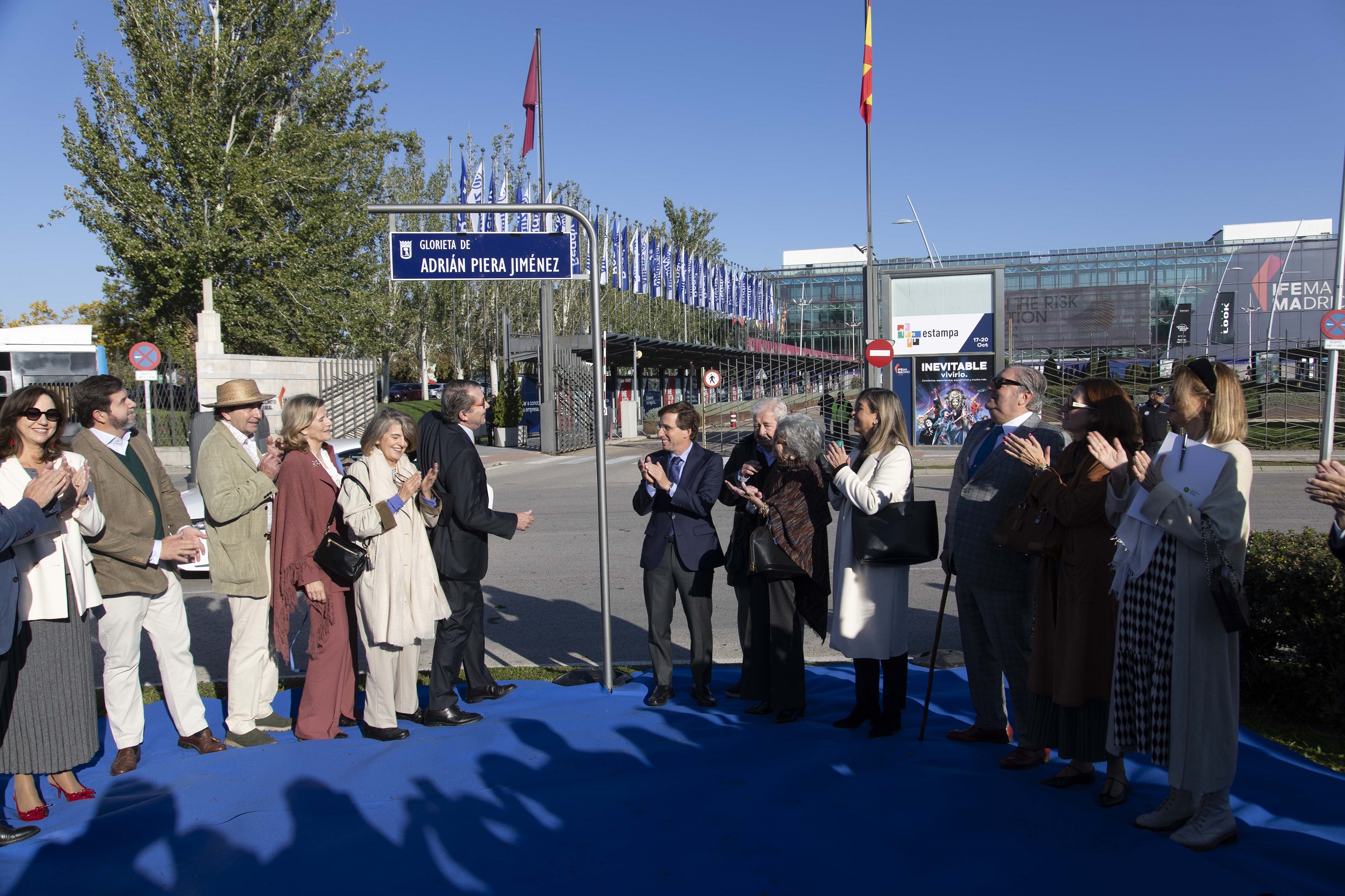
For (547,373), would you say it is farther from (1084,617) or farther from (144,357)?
(1084,617)

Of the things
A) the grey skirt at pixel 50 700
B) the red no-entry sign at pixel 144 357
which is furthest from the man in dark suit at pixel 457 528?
the red no-entry sign at pixel 144 357

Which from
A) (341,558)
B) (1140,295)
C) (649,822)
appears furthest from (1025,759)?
(1140,295)

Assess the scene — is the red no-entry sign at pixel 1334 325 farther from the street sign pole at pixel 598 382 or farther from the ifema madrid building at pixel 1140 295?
the ifema madrid building at pixel 1140 295

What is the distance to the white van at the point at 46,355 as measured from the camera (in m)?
24.4

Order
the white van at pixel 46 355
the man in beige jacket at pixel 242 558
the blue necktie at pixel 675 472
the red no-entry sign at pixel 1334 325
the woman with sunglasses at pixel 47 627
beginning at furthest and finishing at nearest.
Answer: the white van at pixel 46 355, the red no-entry sign at pixel 1334 325, the blue necktie at pixel 675 472, the man in beige jacket at pixel 242 558, the woman with sunglasses at pixel 47 627

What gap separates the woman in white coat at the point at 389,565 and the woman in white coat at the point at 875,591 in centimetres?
215

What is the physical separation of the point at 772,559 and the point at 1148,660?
1.84 metres

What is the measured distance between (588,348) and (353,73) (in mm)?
11745

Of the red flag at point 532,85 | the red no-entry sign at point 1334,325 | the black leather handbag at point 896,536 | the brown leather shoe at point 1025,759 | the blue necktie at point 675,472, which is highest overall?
the red flag at point 532,85

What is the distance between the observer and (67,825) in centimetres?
372

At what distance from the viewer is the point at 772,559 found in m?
4.81

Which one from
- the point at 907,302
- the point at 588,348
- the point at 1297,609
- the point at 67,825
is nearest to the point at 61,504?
the point at 67,825

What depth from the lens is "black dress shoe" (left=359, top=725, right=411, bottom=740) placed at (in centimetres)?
473

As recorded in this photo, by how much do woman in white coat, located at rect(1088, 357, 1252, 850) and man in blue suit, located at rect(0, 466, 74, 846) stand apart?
13.7ft
